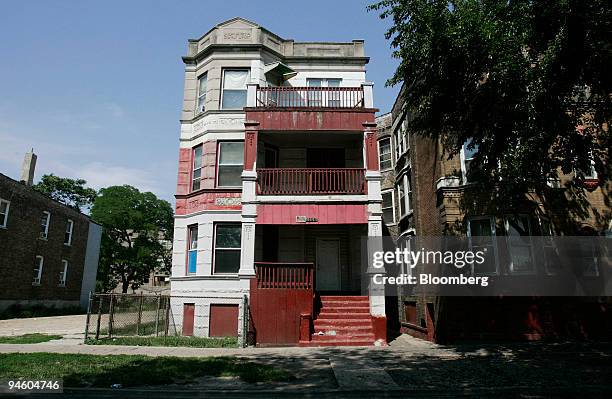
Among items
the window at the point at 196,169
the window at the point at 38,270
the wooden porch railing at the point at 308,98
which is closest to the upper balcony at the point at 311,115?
the wooden porch railing at the point at 308,98

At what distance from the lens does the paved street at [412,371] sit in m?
6.79

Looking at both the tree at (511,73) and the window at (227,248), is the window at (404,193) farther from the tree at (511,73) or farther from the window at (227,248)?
the window at (227,248)

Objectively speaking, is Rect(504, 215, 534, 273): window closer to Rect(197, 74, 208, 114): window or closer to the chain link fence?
the chain link fence

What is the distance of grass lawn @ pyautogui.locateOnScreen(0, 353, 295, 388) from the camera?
751 cm

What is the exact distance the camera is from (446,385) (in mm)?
7301

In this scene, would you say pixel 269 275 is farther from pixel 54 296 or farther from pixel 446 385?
pixel 54 296

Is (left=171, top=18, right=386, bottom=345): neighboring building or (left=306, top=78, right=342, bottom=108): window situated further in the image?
(left=306, top=78, right=342, bottom=108): window

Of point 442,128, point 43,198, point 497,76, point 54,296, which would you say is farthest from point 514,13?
point 54,296

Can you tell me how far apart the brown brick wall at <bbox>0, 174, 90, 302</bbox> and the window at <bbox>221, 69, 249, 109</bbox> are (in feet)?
55.5

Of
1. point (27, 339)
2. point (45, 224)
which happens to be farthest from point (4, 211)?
point (27, 339)

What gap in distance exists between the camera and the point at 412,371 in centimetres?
848

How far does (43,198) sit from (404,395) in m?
29.1

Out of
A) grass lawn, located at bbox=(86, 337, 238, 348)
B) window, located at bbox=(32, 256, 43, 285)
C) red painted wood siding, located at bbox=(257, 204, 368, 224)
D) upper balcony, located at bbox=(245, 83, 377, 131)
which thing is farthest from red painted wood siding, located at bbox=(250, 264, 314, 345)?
window, located at bbox=(32, 256, 43, 285)

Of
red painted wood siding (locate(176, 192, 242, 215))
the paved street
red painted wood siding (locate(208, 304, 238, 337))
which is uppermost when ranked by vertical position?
red painted wood siding (locate(176, 192, 242, 215))
